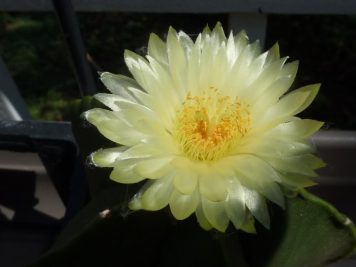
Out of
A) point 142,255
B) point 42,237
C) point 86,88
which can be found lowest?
point 42,237

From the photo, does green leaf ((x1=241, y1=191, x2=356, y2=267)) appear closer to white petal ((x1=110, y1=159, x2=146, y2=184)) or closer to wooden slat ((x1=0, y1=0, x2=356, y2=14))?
white petal ((x1=110, y1=159, x2=146, y2=184))

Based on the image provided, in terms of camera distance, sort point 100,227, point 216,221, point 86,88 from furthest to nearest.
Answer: point 86,88 < point 100,227 < point 216,221

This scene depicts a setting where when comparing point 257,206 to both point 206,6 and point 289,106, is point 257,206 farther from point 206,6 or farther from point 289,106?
point 206,6

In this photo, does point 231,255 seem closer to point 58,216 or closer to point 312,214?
point 312,214

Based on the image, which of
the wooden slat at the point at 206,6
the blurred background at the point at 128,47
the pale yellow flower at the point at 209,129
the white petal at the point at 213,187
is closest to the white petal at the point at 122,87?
the pale yellow flower at the point at 209,129

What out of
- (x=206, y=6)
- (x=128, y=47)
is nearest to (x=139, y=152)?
(x=206, y=6)

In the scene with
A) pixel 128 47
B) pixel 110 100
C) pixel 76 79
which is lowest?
pixel 128 47

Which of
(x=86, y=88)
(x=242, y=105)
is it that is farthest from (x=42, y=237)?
(x=242, y=105)

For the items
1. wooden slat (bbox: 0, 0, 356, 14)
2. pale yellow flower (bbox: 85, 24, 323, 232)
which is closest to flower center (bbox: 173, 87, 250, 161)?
pale yellow flower (bbox: 85, 24, 323, 232)
